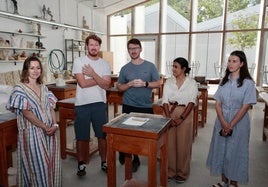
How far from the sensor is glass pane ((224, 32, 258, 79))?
23.4 ft

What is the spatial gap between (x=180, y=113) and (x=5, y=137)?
158 cm

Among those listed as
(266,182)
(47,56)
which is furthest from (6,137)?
(47,56)

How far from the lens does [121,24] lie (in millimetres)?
8391

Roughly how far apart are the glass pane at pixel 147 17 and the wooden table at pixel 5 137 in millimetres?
6798

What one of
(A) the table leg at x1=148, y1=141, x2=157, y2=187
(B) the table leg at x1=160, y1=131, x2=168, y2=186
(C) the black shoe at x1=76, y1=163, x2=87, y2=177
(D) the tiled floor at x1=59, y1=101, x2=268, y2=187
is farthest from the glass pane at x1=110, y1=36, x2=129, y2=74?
(A) the table leg at x1=148, y1=141, x2=157, y2=187

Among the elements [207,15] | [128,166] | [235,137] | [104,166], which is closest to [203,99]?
[235,137]

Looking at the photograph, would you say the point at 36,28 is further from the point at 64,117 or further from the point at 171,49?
the point at 171,49

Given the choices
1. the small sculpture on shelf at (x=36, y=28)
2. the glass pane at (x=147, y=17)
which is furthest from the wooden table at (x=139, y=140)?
the glass pane at (x=147, y=17)

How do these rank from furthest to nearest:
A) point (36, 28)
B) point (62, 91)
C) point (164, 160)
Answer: point (36, 28) → point (62, 91) → point (164, 160)

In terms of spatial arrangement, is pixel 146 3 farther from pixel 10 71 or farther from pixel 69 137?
pixel 69 137

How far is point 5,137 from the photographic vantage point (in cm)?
188

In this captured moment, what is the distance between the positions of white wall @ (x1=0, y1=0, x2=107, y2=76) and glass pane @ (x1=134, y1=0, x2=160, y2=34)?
125 centimetres

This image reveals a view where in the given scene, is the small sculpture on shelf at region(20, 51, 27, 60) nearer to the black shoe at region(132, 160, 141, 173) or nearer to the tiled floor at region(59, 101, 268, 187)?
the tiled floor at region(59, 101, 268, 187)

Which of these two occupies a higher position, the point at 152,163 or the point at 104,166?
the point at 152,163
